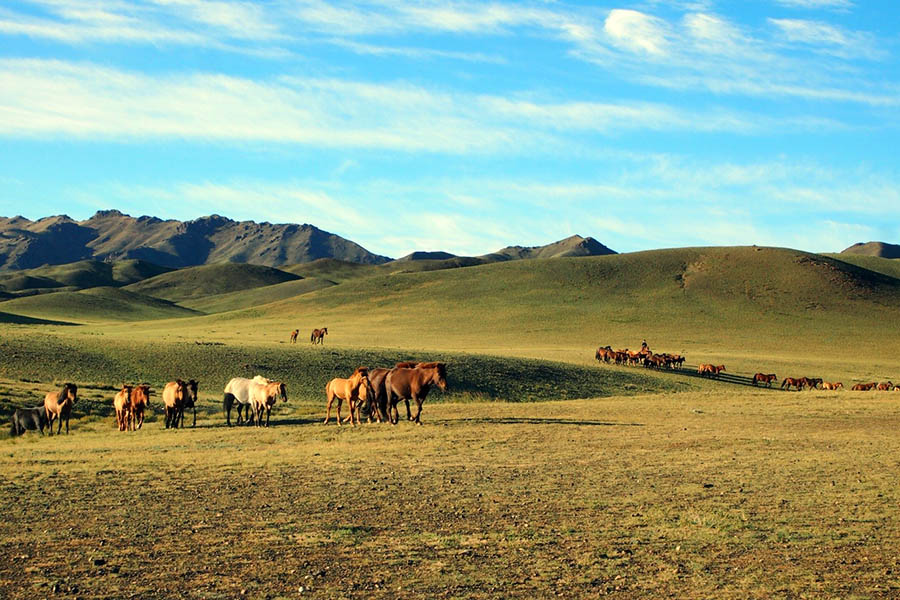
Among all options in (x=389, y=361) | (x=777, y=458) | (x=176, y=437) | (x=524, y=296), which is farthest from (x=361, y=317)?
(x=777, y=458)

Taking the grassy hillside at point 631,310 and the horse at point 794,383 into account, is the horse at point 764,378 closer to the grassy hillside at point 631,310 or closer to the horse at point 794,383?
the horse at point 794,383

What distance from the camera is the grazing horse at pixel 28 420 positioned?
24.4 meters

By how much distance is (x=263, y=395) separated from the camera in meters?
25.5

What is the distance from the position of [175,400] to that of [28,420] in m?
4.15

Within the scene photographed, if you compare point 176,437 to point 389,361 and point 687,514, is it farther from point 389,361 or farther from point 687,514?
point 389,361

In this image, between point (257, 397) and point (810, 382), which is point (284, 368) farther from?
point (810, 382)

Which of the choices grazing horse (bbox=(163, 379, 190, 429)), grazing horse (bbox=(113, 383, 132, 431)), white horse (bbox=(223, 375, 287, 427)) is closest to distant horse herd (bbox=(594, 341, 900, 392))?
white horse (bbox=(223, 375, 287, 427))

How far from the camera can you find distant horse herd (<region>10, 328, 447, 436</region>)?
2462cm

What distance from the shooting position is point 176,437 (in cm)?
2280

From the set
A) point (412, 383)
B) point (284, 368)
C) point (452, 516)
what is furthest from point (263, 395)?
point (284, 368)

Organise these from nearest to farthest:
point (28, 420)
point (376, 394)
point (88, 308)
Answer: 1. point (28, 420)
2. point (376, 394)
3. point (88, 308)

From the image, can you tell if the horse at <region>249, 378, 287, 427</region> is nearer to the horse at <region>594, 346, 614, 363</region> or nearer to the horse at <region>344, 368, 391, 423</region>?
the horse at <region>344, 368, 391, 423</region>

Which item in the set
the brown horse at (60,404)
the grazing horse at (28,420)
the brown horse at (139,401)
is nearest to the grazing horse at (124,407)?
the brown horse at (139,401)

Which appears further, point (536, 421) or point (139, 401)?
point (536, 421)
